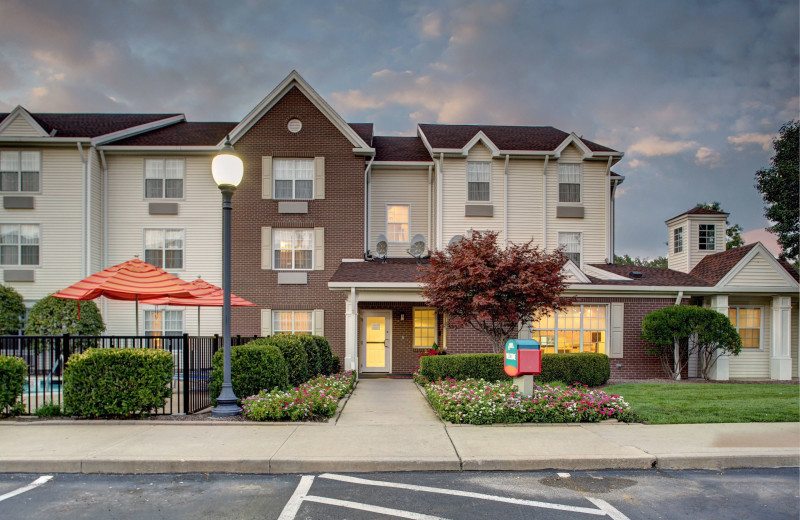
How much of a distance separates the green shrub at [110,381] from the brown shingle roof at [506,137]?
1372cm

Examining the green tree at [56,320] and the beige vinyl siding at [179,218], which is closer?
the green tree at [56,320]

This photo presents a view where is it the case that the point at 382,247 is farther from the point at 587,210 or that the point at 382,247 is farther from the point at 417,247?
the point at 587,210

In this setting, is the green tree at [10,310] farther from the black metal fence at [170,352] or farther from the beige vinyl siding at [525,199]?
the beige vinyl siding at [525,199]

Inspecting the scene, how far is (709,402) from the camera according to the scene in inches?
410

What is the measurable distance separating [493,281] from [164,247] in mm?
13166

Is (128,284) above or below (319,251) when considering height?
below

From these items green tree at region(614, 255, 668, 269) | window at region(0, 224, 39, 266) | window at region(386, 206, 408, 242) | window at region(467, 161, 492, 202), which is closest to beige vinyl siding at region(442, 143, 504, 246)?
window at region(467, 161, 492, 202)

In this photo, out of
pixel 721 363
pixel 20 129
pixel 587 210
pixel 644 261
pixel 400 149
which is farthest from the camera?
pixel 644 261

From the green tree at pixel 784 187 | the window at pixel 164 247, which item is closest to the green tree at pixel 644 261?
the green tree at pixel 784 187

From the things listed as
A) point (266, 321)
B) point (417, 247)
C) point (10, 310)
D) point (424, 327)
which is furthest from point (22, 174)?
point (424, 327)

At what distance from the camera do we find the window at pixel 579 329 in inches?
630

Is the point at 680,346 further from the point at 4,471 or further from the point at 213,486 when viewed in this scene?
the point at 4,471

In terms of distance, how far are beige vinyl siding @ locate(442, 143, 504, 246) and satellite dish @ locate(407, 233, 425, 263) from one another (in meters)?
0.84

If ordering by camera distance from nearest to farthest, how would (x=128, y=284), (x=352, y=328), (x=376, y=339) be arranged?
(x=128, y=284), (x=352, y=328), (x=376, y=339)
